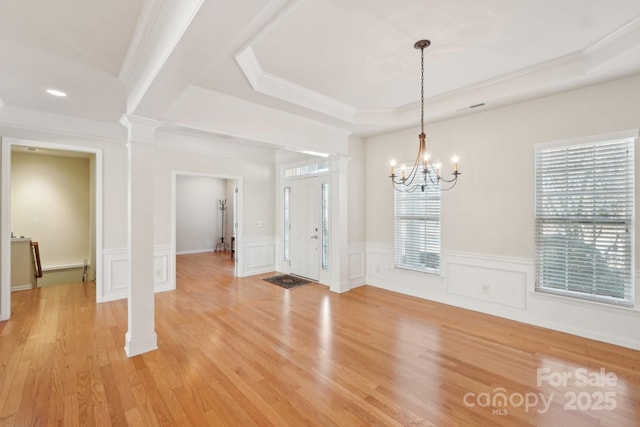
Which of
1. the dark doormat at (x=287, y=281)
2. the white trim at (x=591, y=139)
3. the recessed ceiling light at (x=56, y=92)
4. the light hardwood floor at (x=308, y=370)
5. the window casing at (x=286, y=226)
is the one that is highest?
the recessed ceiling light at (x=56, y=92)

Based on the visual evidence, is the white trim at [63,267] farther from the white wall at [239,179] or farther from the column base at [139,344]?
the column base at [139,344]

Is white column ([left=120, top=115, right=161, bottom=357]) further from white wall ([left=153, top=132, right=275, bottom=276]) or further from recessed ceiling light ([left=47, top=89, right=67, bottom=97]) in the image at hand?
white wall ([left=153, top=132, right=275, bottom=276])

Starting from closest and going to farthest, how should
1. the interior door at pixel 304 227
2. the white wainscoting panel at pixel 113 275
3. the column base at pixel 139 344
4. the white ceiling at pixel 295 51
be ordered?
the white ceiling at pixel 295 51 < the column base at pixel 139 344 < the white wainscoting panel at pixel 113 275 < the interior door at pixel 304 227

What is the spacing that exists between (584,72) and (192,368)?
4.80 meters

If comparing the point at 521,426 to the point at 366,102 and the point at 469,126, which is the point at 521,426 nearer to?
the point at 469,126

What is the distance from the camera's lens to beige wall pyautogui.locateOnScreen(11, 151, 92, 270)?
588cm

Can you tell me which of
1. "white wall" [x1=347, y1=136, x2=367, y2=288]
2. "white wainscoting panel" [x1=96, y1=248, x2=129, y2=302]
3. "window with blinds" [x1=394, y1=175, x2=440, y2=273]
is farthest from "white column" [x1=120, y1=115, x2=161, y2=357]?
"window with blinds" [x1=394, y1=175, x2=440, y2=273]

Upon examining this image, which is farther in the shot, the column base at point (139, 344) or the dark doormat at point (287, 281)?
→ the dark doormat at point (287, 281)

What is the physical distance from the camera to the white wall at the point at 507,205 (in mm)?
3100

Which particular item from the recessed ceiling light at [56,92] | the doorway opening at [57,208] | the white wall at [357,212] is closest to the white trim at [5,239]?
the recessed ceiling light at [56,92]

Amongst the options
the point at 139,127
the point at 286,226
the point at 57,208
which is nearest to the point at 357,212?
the point at 286,226

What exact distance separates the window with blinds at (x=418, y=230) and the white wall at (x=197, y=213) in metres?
6.88

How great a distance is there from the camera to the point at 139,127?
2908 millimetres

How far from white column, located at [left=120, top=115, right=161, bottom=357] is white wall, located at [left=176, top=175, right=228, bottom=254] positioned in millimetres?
6455
